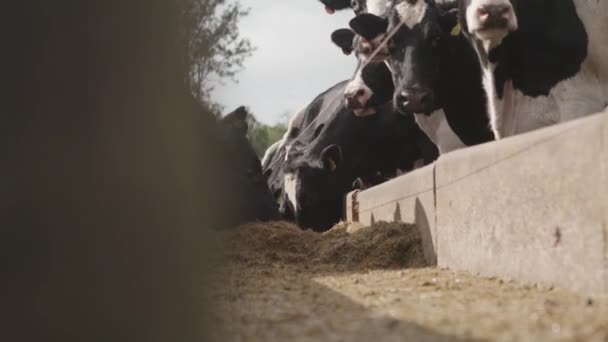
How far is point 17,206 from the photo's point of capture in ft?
3.34

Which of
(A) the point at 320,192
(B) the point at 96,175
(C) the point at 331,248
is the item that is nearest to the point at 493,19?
(C) the point at 331,248

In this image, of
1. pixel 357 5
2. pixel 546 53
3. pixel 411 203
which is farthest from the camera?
pixel 357 5

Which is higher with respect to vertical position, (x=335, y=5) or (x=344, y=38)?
(x=335, y=5)

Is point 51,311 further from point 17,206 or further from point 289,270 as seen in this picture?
point 289,270

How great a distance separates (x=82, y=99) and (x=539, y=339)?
0.90 metres

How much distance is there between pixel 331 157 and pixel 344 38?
1087 millimetres

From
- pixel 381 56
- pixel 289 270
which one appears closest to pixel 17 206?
pixel 289 270

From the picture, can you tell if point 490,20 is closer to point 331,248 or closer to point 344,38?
point 331,248

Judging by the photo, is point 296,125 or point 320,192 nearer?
point 320,192

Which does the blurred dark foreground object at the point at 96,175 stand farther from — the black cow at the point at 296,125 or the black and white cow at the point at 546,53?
the black cow at the point at 296,125

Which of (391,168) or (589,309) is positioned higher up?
(391,168)

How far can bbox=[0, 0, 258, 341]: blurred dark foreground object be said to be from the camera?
1014 mm

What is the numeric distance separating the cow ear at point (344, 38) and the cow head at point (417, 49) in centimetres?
142

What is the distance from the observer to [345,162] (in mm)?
7258
